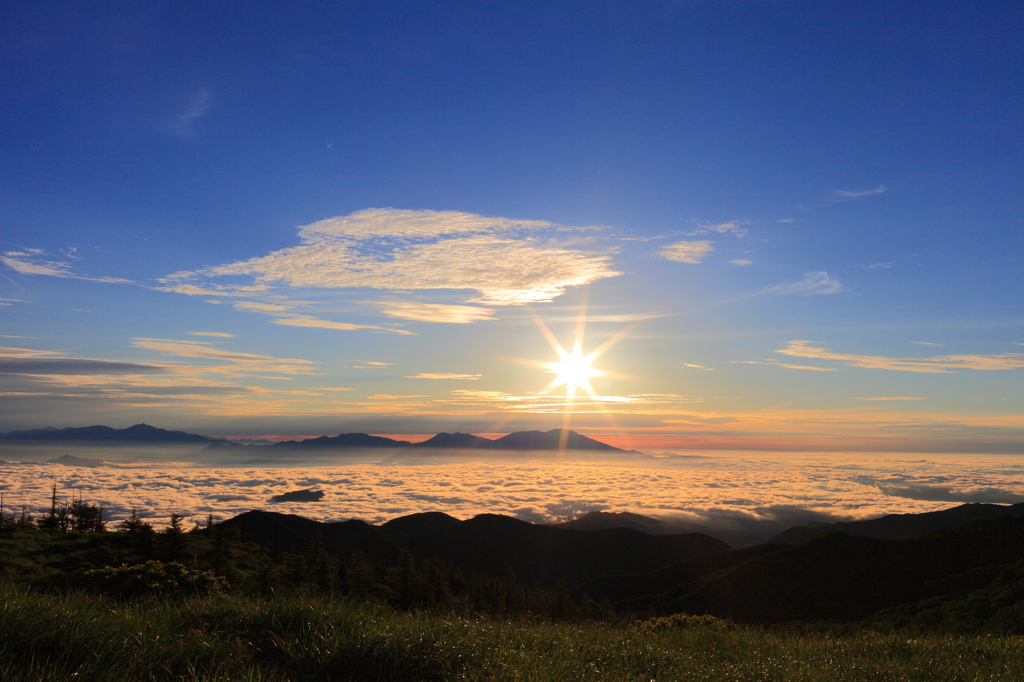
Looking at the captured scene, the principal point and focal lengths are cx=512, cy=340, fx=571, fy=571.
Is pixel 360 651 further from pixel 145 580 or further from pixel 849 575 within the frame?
pixel 849 575

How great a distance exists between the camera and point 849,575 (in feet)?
393

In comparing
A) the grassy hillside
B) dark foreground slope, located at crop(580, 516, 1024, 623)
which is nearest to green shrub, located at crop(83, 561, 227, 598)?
the grassy hillside

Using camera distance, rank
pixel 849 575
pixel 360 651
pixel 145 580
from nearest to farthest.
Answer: pixel 360 651 < pixel 145 580 < pixel 849 575

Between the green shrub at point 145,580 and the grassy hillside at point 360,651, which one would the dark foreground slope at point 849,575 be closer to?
the green shrub at point 145,580

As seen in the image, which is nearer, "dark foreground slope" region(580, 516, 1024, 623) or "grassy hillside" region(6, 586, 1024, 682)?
"grassy hillside" region(6, 586, 1024, 682)

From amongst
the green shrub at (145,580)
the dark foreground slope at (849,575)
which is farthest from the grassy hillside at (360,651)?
the dark foreground slope at (849,575)

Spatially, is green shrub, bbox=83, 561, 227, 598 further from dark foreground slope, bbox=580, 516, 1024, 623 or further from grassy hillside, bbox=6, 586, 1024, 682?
dark foreground slope, bbox=580, 516, 1024, 623

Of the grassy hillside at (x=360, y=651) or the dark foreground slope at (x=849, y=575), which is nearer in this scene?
the grassy hillside at (x=360, y=651)

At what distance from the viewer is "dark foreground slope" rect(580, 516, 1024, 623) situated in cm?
10862

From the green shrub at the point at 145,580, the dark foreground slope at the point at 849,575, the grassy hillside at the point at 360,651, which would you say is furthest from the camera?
the dark foreground slope at the point at 849,575

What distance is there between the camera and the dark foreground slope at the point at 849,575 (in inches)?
4277

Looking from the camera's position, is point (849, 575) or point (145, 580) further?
point (849, 575)

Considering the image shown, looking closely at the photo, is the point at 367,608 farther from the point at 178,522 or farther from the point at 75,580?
the point at 178,522

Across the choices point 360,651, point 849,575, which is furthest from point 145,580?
point 849,575
